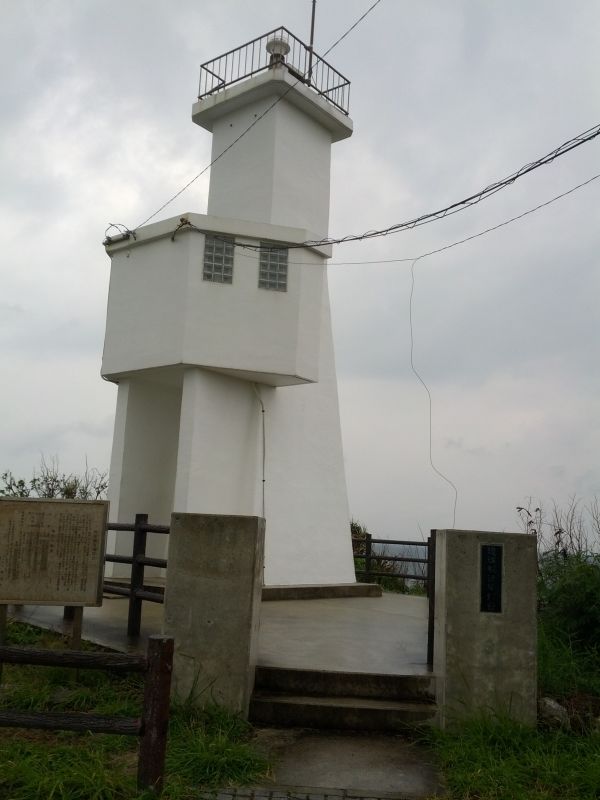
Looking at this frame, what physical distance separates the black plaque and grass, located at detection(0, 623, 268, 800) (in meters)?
1.80

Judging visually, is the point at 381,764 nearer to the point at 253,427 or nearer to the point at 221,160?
the point at 253,427

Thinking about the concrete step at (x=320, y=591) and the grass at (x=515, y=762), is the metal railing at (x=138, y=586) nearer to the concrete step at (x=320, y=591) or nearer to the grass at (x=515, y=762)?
the grass at (x=515, y=762)

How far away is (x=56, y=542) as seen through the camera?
17.7ft

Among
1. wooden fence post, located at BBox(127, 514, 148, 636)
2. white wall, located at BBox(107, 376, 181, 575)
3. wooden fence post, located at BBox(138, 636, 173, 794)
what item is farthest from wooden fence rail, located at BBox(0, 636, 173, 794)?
white wall, located at BBox(107, 376, 181, 575)

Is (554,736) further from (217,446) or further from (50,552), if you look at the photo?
(217,446)

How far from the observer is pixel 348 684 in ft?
16.7

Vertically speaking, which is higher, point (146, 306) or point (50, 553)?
point (146, 306)

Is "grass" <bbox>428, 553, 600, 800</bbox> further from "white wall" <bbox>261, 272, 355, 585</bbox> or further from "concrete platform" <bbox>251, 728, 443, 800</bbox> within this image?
"white wall" <bbox>261, 272, 355, 585</bbox>

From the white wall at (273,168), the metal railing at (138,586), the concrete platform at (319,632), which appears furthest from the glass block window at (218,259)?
the concrete platform at (319,632)

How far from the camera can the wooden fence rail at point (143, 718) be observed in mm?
3545

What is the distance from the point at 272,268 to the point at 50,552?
5675 mm

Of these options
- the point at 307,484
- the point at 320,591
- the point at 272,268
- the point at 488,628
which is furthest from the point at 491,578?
the point at 272,268

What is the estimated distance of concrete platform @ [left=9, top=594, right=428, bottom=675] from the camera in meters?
5.53

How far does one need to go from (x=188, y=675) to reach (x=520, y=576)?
93.4 inches
